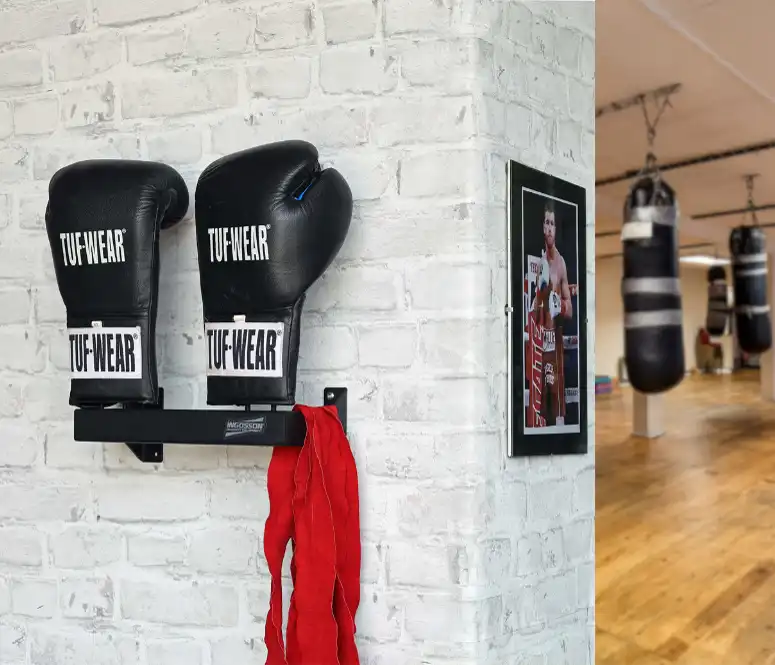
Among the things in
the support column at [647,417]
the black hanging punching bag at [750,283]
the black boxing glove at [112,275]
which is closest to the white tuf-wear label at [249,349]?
the black boxing glove at [112,275]

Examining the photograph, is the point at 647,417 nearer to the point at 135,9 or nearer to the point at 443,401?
the point at 443,401

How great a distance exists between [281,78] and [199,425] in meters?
0.58

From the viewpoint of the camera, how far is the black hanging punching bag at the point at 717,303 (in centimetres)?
828

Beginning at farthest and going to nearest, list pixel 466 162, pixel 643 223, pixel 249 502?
1. pixel 643 223
2. pixel 249 502
3. pixel 466 162

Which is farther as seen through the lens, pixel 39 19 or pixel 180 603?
pixel 39 19

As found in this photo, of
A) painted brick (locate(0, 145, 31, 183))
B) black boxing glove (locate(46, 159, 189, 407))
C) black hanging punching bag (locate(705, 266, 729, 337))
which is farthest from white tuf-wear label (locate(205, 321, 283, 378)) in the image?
black hanging punching bag (locate(705, 266, 729, 337))

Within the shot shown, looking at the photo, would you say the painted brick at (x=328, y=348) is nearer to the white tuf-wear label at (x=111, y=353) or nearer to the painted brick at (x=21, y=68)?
the white tuf-wear label at (x=111, y=353)

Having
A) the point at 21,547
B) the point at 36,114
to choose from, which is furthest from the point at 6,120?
the point at 21,547

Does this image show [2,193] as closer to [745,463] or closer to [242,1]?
[242,1]

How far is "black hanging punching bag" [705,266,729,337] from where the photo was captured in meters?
8.28

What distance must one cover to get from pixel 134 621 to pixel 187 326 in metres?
0.52

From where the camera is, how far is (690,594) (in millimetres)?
3322

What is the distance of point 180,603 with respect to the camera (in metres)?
1.41

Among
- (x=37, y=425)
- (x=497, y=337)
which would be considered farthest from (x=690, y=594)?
(x=37, y=425)
